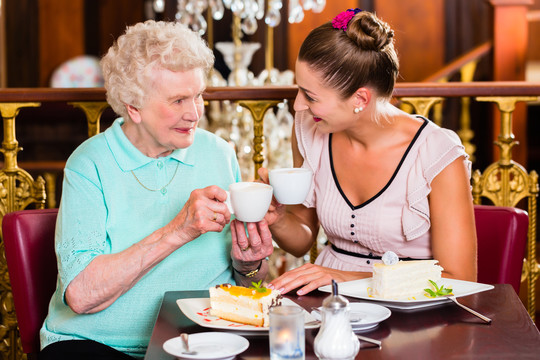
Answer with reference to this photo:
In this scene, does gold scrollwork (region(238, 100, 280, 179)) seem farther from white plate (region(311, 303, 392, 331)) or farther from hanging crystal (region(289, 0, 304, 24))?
hanging crystal (region(289, 0, 304, 24))

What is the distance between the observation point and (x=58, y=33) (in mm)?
7219

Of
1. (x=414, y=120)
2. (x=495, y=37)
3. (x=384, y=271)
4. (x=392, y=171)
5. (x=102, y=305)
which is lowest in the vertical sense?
(x=102, y=305)

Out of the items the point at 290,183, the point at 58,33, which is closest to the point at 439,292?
the point at 290,183

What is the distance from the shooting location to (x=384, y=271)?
1686mm

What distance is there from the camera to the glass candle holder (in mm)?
1306

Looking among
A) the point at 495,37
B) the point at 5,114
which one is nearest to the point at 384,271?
the point at 5,114

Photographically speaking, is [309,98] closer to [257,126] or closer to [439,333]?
[257,126]

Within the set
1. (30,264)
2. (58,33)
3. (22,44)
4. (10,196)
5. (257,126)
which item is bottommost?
(30,264)

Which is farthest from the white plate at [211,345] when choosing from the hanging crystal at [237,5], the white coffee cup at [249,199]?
the hanging crystal at [237,5]

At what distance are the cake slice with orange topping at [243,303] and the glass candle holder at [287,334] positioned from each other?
20cm

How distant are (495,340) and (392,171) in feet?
2.87

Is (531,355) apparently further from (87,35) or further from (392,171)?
(87,35)

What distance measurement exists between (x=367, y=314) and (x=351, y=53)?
2.82 ft

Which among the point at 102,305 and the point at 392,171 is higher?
the point at 392,171
